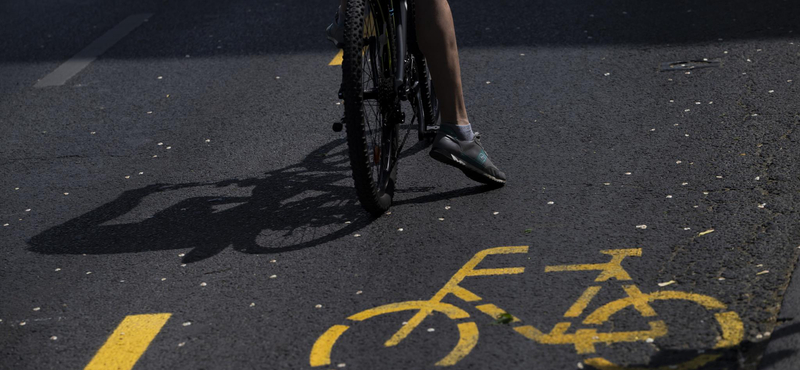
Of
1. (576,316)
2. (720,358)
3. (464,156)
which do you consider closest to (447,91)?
(464,156)

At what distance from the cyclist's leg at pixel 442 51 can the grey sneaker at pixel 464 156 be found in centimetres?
11

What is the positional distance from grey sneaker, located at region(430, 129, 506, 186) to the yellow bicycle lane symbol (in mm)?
840

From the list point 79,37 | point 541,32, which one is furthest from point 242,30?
point 541,32

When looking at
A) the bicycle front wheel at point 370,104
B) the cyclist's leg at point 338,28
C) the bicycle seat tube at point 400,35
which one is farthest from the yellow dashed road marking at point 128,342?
the cyclist's leg at point 338,28

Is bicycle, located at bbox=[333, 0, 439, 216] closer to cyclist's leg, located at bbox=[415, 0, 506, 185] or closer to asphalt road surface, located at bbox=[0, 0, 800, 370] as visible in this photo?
cyclist's leg, located at bbox=[415, 0, 506, 185]

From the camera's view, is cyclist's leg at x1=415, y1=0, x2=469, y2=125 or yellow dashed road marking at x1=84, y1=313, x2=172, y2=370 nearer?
yellow dashed road marking at x1=84, y1=313, x2=172, y2=370

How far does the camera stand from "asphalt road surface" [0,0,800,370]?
11.9 ft

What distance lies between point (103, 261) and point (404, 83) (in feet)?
5.19

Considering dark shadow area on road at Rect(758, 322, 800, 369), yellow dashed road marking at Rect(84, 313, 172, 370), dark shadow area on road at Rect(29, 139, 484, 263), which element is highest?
dark shadow area on road at Rect(758, 322, 800, 369)

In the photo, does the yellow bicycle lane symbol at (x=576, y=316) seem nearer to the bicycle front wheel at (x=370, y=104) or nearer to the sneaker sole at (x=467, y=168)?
the bicycle front wheel at (x=370, y=104)

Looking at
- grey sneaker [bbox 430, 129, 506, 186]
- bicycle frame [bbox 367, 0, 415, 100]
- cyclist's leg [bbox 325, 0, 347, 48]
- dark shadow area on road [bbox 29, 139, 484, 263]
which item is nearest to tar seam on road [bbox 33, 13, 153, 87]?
dark shadow area on road [bbox 29, 139, 484, 263]

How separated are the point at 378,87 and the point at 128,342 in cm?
166

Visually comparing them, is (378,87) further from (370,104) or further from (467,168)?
(467,168)

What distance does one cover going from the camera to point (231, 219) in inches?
195
